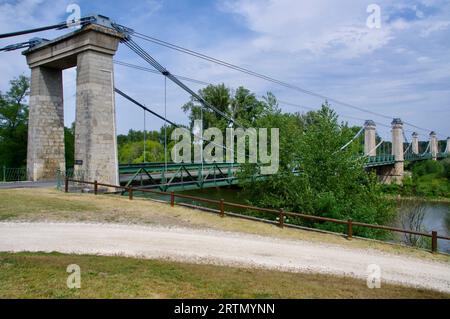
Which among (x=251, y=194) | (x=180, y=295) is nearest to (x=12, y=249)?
(x=180, y=295)

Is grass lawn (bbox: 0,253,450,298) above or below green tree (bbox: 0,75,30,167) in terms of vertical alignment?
below

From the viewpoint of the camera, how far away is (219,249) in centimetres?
871

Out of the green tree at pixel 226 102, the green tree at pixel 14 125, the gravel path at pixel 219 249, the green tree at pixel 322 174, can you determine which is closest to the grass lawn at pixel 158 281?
the gravel path at pixel 219 249

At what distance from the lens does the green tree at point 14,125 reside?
27.2 meters

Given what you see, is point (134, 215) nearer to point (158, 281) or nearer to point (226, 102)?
point (158, 281)

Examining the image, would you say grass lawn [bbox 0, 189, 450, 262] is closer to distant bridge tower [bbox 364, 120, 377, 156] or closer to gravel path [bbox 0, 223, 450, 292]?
gravel path [bbox 0, 223, 450, 292]

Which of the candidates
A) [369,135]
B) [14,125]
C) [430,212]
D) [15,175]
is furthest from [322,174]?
[369,135]

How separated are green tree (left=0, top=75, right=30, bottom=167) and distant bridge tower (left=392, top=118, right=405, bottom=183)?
147 feet

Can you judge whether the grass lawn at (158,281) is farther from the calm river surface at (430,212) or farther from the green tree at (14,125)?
the green tree at (14,125)

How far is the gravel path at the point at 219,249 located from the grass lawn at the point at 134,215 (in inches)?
28.1

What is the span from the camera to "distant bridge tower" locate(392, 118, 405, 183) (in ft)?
163

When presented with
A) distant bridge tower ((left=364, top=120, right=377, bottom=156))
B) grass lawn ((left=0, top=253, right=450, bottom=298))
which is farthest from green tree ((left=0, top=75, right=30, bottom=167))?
distant bridge tower ((left=364, top=120, right=377, bottom=156))

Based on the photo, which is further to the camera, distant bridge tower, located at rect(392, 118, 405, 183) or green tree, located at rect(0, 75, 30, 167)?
distant bridge tower, located at rect(392, 118, 405, 183)
